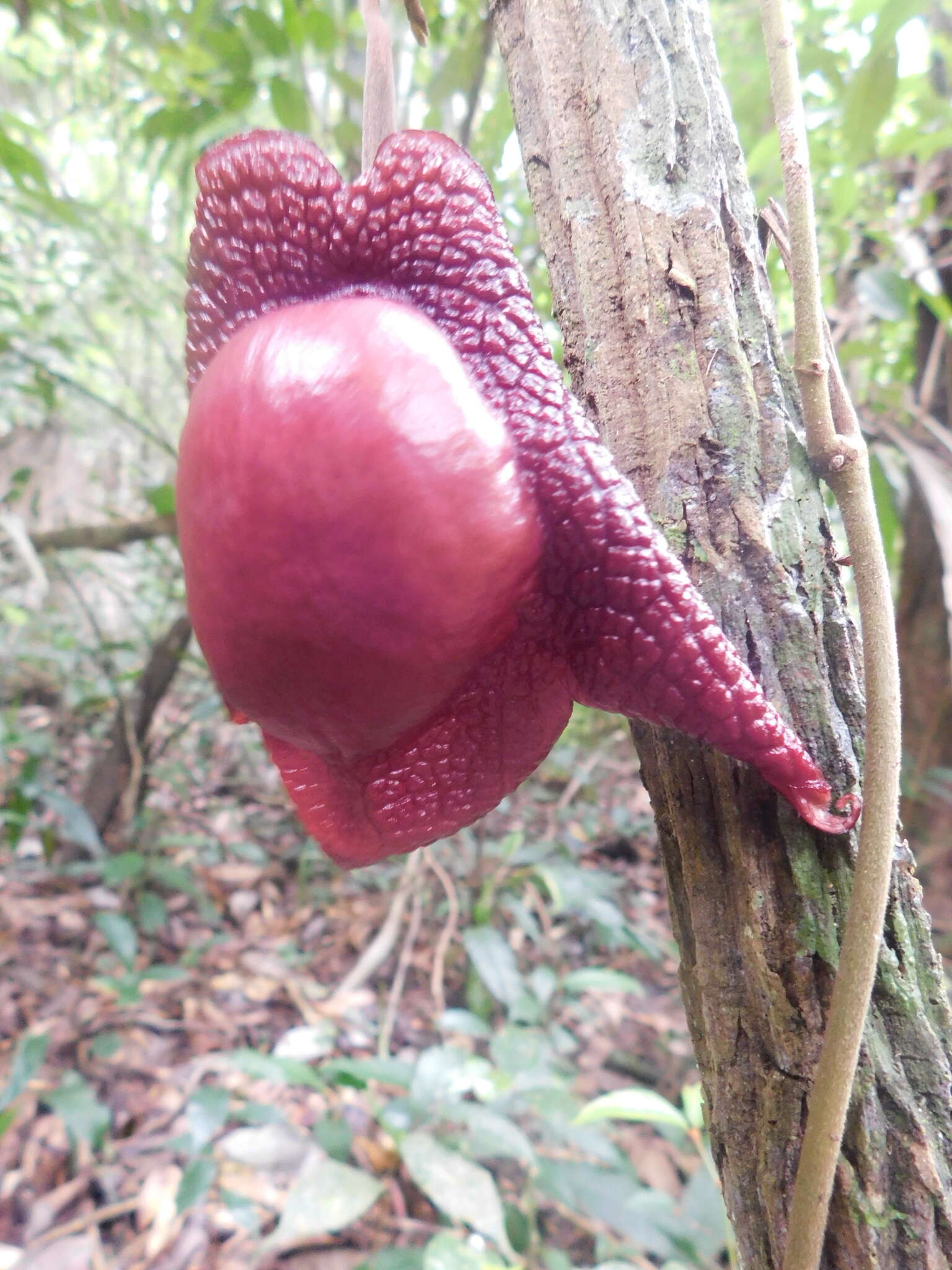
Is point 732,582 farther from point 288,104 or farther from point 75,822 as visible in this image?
point 75,822

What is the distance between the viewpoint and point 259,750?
3.31 meters

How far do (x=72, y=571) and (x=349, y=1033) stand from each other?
1.81 meters

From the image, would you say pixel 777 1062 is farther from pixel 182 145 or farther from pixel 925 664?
pixel 182 145

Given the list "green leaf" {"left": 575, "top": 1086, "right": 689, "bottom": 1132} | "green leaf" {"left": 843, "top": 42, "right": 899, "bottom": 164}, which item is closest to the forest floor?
"green leaf" {"left": 575, "top": 1086, "right": 689, "bottom": 1132}

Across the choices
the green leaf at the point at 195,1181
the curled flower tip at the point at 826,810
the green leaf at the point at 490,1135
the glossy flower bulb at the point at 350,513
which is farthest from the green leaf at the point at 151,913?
the curled flower tip at the point at 826,810

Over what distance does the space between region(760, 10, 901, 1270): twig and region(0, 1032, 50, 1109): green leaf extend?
1.55 metres

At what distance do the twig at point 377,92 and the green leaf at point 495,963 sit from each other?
5.83ft

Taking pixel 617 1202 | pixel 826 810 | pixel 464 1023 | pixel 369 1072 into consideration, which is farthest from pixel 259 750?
pixel 826 810

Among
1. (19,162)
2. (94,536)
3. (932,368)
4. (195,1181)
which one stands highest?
(19,162)

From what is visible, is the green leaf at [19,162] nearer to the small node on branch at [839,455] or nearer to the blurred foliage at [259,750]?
the blurred foliage at [259,750]

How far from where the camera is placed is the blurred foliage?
1464 millimetres

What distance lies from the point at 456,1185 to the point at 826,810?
1.13 meters

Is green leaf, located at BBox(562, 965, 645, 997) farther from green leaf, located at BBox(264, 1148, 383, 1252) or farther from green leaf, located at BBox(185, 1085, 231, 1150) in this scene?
green leaf, located at BBox(185, 1085, 231, 1150)

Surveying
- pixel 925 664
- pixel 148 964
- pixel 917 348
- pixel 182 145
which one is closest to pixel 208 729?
pixel 148 964
